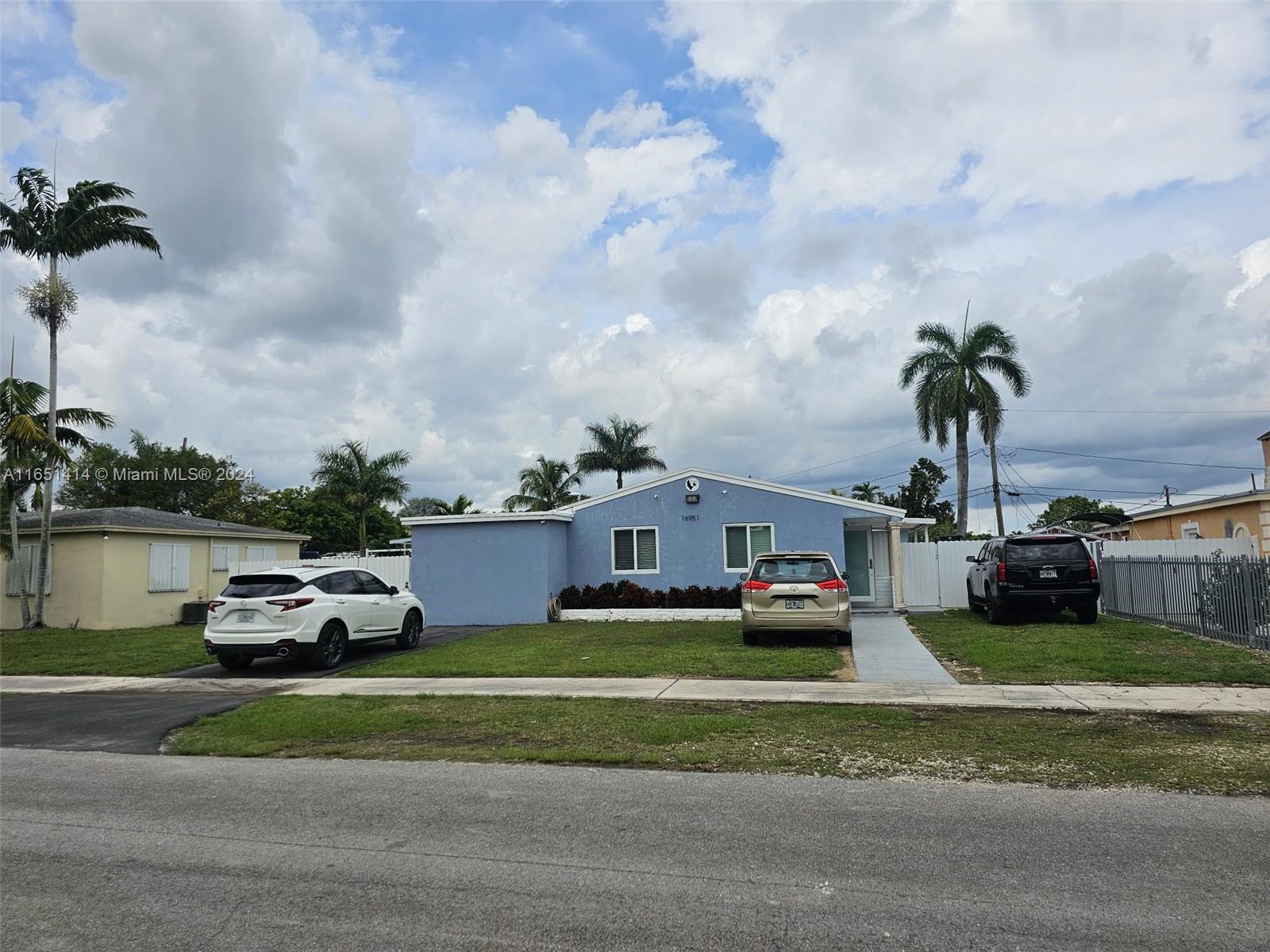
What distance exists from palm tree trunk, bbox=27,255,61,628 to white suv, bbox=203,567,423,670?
11.8 meters

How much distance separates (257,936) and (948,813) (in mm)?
4015

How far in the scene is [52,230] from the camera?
2320cm

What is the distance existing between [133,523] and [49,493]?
93.8 inches

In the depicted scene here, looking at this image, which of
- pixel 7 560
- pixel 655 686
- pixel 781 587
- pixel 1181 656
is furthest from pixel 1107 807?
pixel 7 560

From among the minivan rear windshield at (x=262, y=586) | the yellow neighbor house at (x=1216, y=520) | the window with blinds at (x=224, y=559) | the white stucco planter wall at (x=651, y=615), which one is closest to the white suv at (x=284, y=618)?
the minivan rear windshield at (x=262, y=586)

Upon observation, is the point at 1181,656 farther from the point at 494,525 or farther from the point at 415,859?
the point at 494,525

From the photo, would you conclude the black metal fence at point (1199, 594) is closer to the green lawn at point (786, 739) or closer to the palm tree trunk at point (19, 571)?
the green lawn at point (786, 739)

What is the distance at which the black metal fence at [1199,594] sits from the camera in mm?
12922

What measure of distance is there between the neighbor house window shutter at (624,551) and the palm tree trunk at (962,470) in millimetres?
15421

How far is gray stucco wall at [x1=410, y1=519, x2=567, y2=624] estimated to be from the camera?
21812mm

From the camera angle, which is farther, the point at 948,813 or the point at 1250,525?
the point at 1250,525

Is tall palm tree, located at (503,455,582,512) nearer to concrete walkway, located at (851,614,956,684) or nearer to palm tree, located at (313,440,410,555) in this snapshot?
palm tree, located at (313,440,410,555)

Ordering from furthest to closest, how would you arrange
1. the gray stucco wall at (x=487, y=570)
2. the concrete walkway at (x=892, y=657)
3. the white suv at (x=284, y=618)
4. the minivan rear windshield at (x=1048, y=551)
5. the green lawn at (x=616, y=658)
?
the gray stucco wall at (x=487, y=570) < the minivan rear windshield at (x=1048, y=551) < the white suv at (x=284, y=618) < the green lawn at (x=616, y=658) < the concrete walkway at (x=892, y=657)

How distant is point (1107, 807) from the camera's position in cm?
546
